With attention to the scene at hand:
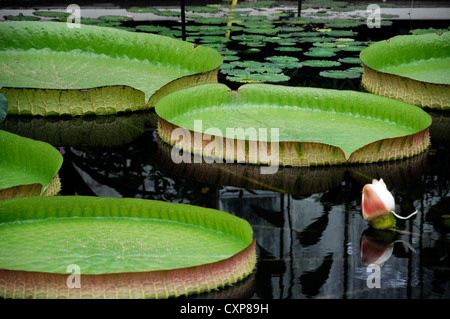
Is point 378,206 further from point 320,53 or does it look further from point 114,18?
point 114,18

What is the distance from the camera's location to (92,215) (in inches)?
82.3

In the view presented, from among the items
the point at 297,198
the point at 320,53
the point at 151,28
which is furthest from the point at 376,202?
the point at 151,28

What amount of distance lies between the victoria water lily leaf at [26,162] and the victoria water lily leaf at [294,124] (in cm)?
60

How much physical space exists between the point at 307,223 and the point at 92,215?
0.68 meters

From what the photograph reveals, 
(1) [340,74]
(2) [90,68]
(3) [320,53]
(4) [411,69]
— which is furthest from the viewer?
(3) [320,53]

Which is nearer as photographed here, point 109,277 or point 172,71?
point 109,277

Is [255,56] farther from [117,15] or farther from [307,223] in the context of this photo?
[307,223]

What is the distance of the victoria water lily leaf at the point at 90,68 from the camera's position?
3346 mm

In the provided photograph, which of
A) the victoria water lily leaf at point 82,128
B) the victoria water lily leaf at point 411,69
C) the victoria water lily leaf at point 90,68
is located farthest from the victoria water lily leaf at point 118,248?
the victoria water lily leaf at point 411,69

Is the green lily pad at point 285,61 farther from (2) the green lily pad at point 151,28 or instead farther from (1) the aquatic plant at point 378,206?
(1) the aquatic plant at point 378,206

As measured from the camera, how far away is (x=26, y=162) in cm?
251

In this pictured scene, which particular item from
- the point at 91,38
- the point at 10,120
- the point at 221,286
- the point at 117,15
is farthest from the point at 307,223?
the point at 117,15

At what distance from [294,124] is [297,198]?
704 millimetres

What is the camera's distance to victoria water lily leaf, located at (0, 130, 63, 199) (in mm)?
2385
